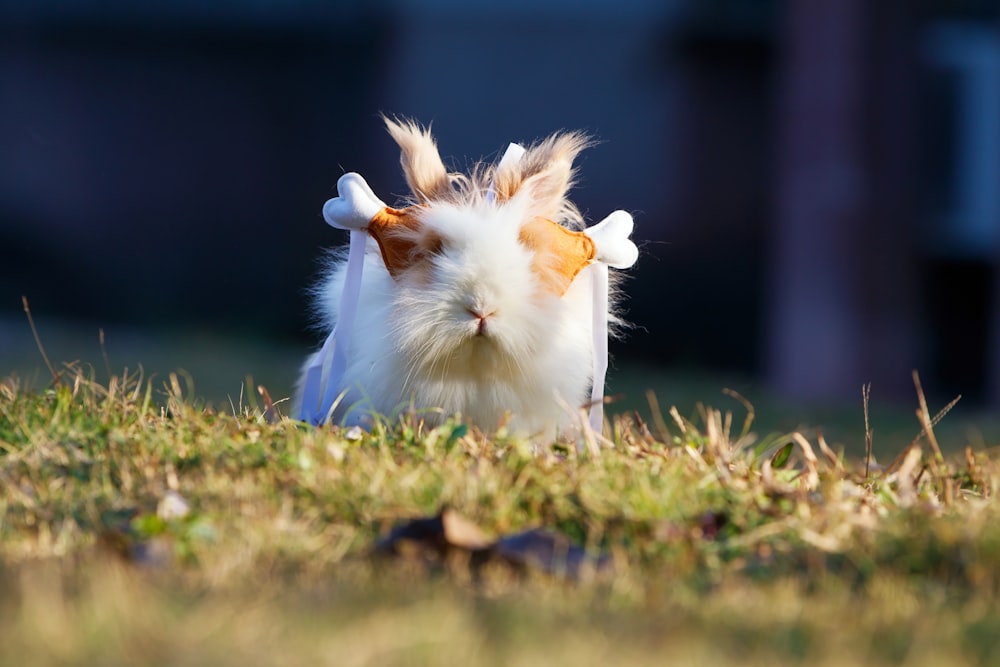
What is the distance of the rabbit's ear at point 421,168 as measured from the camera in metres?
3.44

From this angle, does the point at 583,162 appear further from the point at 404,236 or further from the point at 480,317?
the point at 480,317

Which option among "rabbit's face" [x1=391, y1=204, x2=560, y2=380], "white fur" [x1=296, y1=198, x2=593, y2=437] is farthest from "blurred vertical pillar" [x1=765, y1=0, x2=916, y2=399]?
"rabbit's face" [x1=391, y1=204, x2=560, y2=380]

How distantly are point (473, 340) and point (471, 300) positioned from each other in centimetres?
11

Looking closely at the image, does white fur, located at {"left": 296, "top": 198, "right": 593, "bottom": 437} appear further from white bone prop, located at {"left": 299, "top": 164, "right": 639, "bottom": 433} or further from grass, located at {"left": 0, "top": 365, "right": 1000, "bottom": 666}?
grass, located at {"left": 0, "top": 365, "right": 1000, "bottom": 666}

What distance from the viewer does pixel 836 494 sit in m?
2.79

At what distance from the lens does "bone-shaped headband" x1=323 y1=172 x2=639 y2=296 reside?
131 inches

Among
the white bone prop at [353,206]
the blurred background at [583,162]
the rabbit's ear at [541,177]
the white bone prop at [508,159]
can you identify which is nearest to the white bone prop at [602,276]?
the rabbit's ear at [541,177]

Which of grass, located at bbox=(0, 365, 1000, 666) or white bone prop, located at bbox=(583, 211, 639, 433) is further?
white bone prop, located at bbox=(583, 211, 639, 433)

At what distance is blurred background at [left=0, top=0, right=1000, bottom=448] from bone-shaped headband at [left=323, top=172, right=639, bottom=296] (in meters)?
5.04

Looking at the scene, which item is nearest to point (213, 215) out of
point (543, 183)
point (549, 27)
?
point (549, 27)

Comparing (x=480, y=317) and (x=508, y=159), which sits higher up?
(x=508, y=159)

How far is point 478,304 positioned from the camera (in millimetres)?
3148

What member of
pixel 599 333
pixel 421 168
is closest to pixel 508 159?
pixel 421 168

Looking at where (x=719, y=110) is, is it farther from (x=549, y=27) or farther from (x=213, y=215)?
(x=213, y=215)
